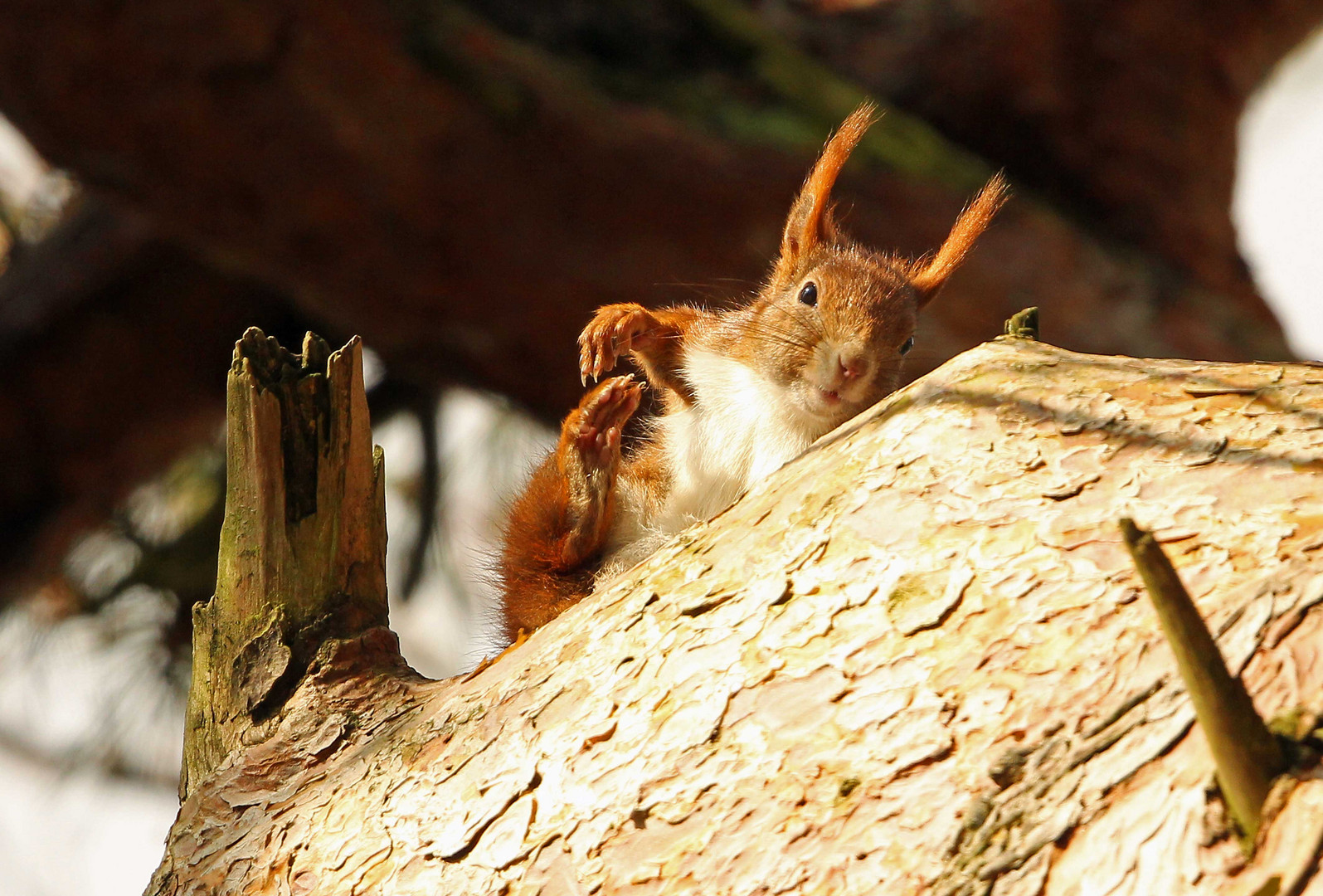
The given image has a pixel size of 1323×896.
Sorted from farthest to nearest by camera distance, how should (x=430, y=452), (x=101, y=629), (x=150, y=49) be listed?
(x=430, y=452), (x=101, y=629), (x=150, y=49)

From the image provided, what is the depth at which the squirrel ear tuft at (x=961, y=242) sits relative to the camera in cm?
259

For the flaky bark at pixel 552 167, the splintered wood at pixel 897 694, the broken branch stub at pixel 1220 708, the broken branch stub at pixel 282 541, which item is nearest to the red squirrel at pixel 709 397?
the broken branch stub at pixel 282 541

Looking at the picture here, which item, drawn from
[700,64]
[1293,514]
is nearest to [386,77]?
[700,64]

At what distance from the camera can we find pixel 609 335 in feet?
7.57

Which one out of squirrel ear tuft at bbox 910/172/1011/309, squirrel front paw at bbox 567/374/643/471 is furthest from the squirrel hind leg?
squirrel ear tuft at bbox 910/172/1011/309

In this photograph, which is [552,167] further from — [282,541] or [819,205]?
[282,541]

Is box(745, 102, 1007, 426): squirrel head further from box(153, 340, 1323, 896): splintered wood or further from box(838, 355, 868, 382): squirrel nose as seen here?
box(153, 340, 1323, 896): splintered wood

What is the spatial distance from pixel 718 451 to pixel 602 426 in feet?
0.90

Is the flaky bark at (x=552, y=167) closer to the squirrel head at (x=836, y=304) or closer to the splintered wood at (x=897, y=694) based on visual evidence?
the squirrel head at (x=836, y=304)

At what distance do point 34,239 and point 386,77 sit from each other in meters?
2.02

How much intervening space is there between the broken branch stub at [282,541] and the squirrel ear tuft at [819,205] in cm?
105

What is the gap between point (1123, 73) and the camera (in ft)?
16.6

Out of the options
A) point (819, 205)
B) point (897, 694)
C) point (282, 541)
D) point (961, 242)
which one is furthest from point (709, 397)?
point (897, 694)

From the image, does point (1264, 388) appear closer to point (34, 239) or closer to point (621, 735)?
point (621, 735)
